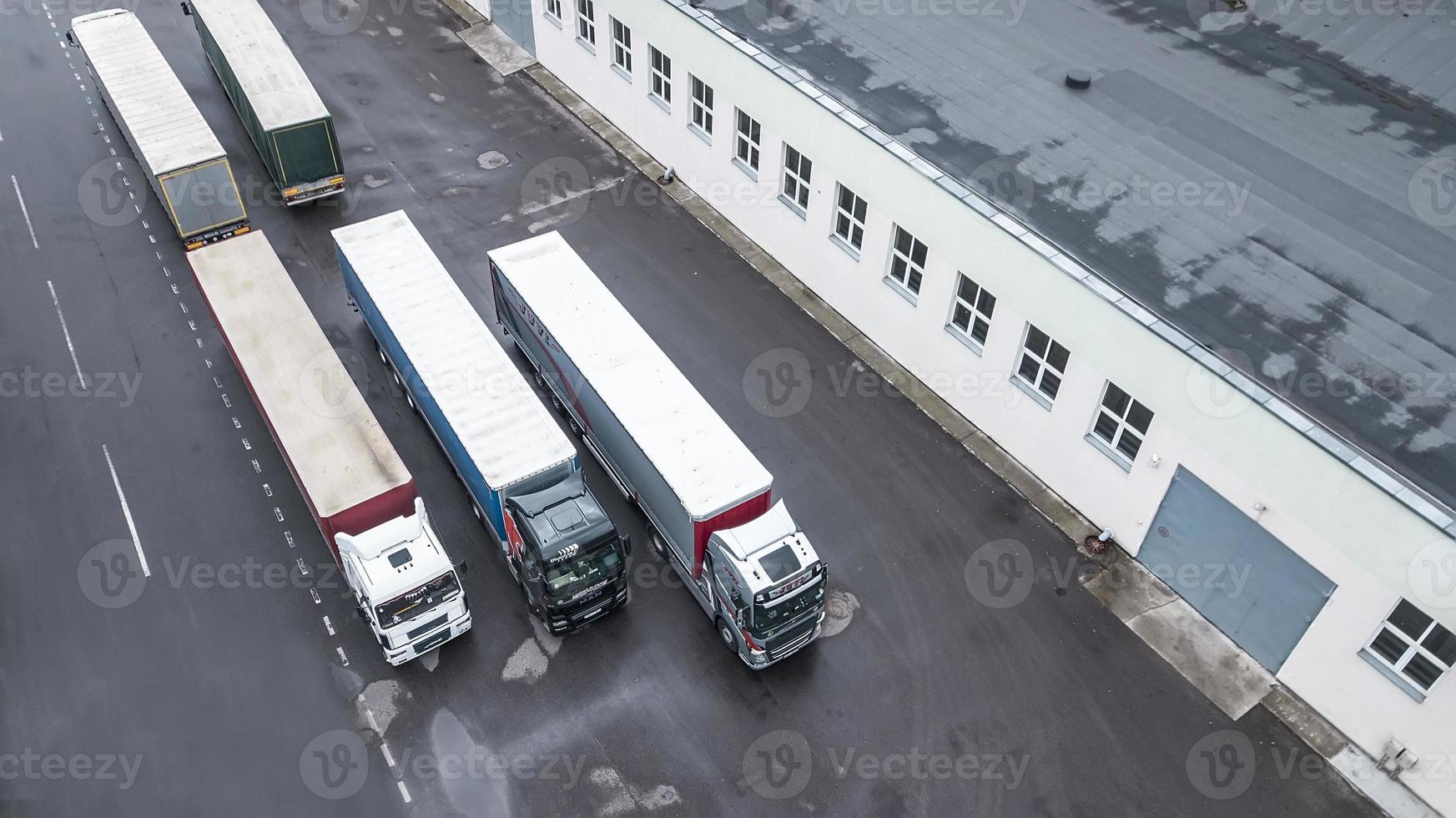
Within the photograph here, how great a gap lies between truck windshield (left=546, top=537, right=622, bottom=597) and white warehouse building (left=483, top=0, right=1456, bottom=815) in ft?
36.6

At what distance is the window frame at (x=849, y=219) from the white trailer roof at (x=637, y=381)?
737 centimetres

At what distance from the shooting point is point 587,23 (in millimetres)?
37000

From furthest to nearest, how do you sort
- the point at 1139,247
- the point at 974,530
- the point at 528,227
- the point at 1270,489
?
the point at 528,227 → the point at 974,530 → the point at 1139,247 → the point at 1270,489

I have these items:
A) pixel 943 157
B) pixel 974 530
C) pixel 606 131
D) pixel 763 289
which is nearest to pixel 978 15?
pixel 943 157

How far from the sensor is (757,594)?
2091 centimetres

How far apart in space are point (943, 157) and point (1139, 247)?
5.50 metres

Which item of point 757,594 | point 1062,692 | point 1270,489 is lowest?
point 1062,692

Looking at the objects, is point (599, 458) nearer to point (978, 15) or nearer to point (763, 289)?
point (763, 289)

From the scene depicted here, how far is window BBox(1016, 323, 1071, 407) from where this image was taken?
967 inches

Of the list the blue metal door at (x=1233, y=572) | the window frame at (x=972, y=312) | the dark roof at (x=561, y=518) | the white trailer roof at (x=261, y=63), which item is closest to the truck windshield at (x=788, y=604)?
the dark roof at (x=561, y=518)

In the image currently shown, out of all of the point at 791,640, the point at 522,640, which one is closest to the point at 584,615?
the point at 522,640

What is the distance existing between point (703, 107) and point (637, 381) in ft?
42.1

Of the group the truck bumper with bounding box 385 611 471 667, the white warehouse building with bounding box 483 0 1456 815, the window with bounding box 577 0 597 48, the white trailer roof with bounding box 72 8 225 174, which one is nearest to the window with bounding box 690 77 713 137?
the white warehouse building with bounding box 483 0 1456 815

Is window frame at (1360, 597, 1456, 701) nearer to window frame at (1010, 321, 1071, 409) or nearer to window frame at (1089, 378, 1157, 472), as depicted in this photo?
window frame at (1089, 378, 1157, 472)
